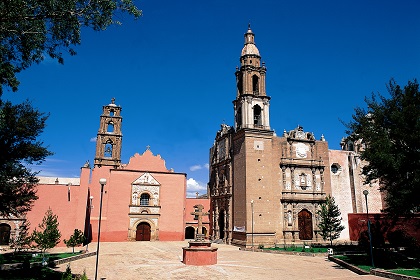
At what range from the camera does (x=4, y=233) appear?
27266mm

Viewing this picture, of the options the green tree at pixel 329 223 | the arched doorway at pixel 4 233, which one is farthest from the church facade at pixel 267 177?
the arched doorway at pixel 4 233

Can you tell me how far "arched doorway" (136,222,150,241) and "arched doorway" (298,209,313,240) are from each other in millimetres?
15934

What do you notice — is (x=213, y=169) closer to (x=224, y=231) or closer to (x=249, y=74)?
(x=224, y=231)

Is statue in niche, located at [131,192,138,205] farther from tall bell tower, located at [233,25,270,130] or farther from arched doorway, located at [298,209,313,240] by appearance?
arched doorway, located at [298,209,313,240]

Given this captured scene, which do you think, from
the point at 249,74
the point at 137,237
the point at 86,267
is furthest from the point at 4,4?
the point at 137,237

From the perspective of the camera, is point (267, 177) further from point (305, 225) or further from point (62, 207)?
point (62, 207)

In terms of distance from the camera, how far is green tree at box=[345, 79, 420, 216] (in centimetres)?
1759

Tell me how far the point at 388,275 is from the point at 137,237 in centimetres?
2585

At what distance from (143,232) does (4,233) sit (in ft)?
42.5

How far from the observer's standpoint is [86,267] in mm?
17688

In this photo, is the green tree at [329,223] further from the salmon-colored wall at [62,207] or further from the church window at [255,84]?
the salmon-colored wall at [62,207]

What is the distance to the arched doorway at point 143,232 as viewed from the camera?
115 ft

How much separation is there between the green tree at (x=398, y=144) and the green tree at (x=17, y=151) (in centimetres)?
1930

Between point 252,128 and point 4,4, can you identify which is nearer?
point 4,4
